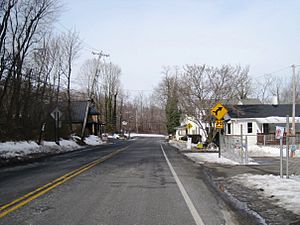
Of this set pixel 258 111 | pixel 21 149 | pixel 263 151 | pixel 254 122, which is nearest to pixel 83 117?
pixel 258 111

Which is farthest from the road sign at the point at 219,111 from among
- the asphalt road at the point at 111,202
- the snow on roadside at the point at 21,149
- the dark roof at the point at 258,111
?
the dark roof at the point at 258,111

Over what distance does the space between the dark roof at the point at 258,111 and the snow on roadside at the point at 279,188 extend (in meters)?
26.8

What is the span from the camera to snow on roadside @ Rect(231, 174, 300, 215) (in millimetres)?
8301

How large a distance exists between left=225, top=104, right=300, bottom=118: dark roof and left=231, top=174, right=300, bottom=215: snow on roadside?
2679cm

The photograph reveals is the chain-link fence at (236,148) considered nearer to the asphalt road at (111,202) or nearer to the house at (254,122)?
the asphalt road at (111,202)

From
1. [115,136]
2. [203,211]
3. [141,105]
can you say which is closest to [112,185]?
[203,211]

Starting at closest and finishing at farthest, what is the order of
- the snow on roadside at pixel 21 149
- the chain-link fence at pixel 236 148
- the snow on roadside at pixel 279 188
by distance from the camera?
the snow on roadside at pixel 279 188
the chain-link fence at pixel 236 148
the snow on roadside at pixel 21 149

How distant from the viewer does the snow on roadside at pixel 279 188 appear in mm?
8301

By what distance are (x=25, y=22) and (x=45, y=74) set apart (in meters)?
11.1

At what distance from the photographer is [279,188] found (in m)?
10.2

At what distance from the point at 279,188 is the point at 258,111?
3453 cm

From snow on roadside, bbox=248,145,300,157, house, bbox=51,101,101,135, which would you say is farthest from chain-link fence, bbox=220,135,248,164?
Result: house, bbox=51,101,101,135

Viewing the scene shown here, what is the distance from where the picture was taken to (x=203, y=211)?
25.0 ft

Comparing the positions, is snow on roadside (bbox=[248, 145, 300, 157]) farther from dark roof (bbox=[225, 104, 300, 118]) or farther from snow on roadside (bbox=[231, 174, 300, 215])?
snow on roadside (bbox=[231, 174, 300, 215])
